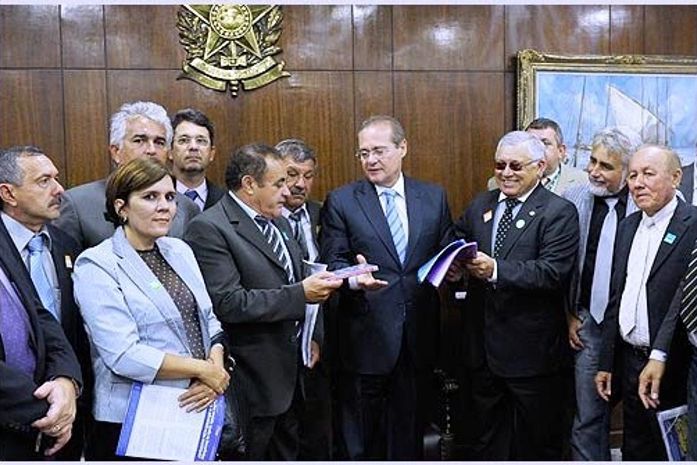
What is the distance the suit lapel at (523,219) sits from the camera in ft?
10.1

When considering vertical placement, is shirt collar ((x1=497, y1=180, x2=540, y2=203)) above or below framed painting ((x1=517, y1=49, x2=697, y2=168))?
below

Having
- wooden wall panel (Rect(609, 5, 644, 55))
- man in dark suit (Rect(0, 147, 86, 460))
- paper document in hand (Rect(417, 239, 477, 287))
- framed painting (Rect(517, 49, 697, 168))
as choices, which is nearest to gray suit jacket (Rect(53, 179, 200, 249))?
man in dark suit (Rect(0, 147, 86, 460))

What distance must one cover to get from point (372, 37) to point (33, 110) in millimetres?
1939

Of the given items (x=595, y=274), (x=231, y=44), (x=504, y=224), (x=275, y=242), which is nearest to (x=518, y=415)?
(x=595, y=274)

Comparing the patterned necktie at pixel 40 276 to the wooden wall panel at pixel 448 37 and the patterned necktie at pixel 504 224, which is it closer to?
the patterned necktie at pixel 504 224

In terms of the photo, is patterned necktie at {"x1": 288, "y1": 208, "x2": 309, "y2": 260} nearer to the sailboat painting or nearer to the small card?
the small card

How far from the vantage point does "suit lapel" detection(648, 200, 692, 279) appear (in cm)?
273

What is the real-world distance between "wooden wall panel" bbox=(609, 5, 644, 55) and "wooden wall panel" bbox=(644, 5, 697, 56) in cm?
5

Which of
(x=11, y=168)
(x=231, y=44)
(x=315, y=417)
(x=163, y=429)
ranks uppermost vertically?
(x=231, y=44)

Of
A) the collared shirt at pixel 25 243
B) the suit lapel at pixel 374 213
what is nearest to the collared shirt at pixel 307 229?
the suit lapel at pixel 374 213

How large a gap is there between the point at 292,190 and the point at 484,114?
167cm

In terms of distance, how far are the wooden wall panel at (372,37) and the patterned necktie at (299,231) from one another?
1.41 meters

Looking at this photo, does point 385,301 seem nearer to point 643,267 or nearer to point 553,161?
point 643,267

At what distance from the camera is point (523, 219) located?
10.1 ft
